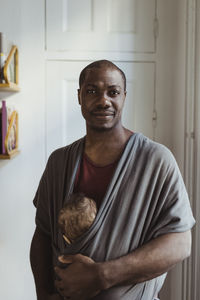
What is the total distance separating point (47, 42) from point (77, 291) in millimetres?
1505

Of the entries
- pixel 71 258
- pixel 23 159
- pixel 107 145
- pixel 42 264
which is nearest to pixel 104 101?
pixel 107 145

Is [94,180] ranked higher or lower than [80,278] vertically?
higher

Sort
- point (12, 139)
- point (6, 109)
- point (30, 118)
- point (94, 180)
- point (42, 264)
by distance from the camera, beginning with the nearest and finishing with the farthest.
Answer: point (94, 180) < point (42, 264) < point (6, 109) < point (12, 139) < point (30, 118)

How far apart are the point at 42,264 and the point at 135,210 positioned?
1.28 feet

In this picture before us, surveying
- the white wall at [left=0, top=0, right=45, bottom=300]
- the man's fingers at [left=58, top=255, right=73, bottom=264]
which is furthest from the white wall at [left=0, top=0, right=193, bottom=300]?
the man's fingers at [left=58, top=255, right=73, bottom=264]

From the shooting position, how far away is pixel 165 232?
1049mm

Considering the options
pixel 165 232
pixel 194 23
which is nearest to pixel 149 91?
pixel 194 23

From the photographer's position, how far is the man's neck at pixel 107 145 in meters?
1.14

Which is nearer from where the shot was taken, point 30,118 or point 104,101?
point 104,101

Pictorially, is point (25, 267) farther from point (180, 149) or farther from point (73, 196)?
point (73, 196)

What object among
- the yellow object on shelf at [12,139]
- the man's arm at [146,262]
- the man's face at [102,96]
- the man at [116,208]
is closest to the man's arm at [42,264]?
the man at [116,208]

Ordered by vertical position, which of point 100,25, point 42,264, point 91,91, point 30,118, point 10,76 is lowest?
point 42,264

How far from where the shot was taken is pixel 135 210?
1060 millimetres

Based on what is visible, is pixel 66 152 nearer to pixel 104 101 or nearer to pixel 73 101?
pixel 104 101
